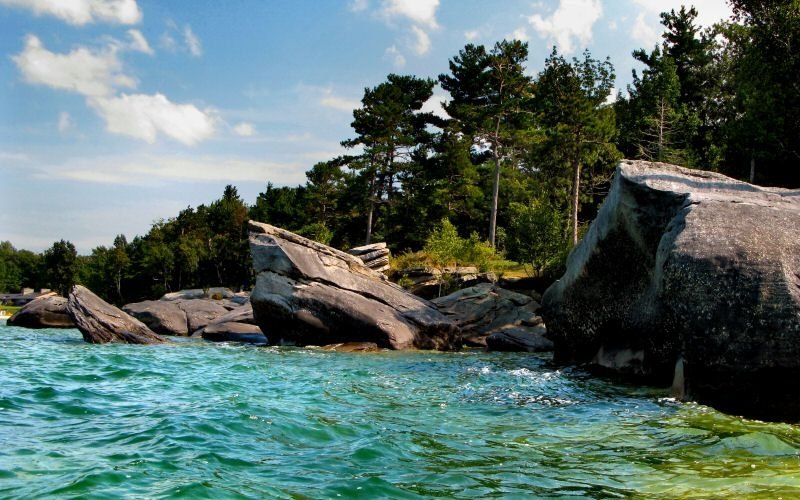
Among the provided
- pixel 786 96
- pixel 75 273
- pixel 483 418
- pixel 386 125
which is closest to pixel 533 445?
pixel 483 418

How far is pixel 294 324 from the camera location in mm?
26312

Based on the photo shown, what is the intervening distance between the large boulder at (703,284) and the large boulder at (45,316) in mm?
30836

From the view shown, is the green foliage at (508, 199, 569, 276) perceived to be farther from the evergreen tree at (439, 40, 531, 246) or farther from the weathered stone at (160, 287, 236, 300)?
the weathered stone at (160, 287, 236, 300)

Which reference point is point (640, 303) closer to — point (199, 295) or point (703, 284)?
point (703, 284)

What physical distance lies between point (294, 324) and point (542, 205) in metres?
20.8

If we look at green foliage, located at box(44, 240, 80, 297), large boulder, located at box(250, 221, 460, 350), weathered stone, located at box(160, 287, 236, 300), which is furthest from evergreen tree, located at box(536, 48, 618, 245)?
green foliage, located at box(44, 240, 80, 297)

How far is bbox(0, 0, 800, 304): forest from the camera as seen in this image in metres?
39.4

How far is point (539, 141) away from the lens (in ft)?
150

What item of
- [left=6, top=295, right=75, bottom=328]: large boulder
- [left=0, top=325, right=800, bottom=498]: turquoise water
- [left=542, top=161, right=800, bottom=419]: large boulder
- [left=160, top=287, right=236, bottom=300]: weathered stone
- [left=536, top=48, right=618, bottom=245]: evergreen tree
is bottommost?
[left=6, top=295, right=75, bottom=328]: large boulder

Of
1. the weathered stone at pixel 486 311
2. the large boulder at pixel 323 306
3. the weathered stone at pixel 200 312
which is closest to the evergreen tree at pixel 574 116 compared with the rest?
the weathered stone at pixel 486 311

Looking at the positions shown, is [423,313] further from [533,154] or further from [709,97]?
[709,97]

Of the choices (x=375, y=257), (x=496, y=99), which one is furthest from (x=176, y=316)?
(x=496, y=99)

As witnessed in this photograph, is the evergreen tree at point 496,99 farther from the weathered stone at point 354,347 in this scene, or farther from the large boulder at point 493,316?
the weathered stone at point 354,347

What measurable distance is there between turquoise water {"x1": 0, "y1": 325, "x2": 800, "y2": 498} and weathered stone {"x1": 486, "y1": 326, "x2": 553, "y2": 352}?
10826 mm
